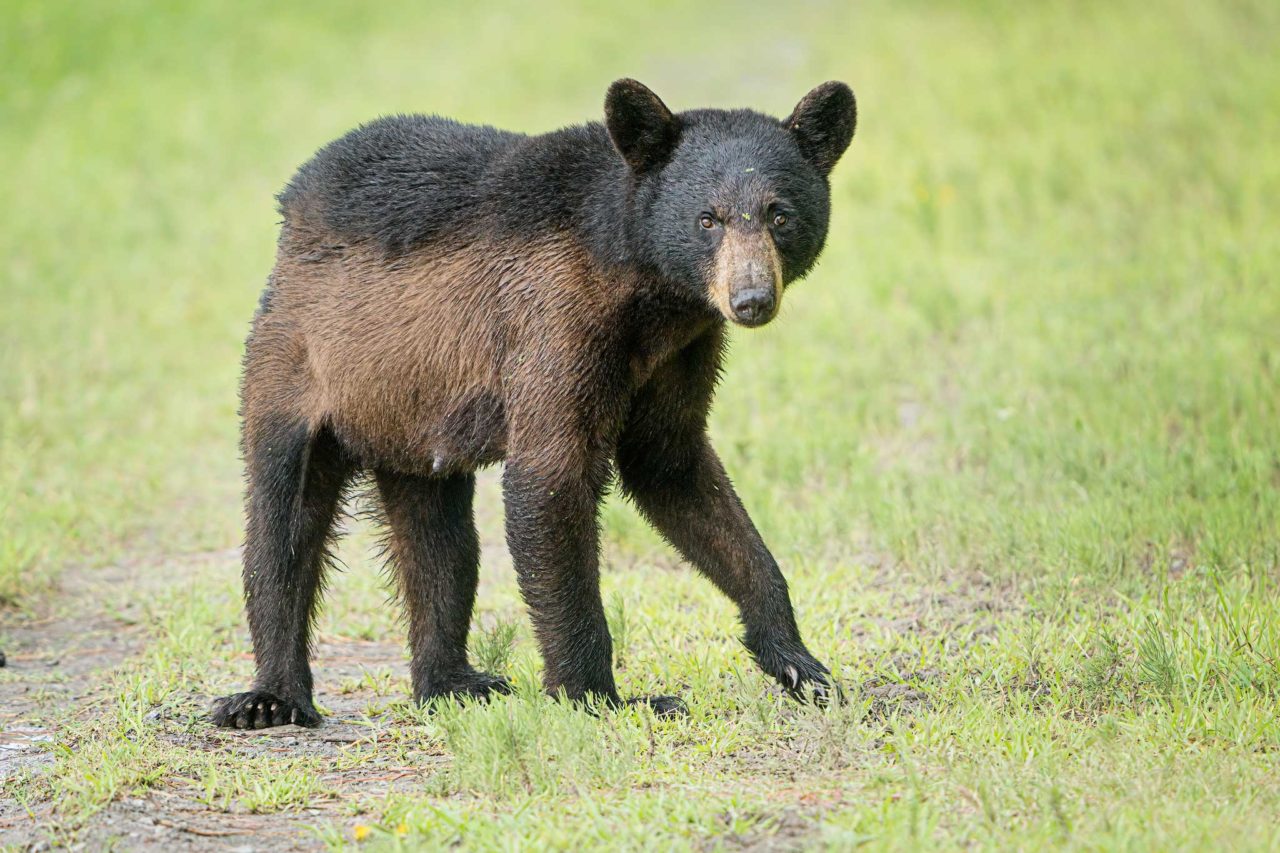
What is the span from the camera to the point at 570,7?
23.0m

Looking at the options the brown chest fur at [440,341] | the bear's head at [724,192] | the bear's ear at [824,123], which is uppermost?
the bear's ear at [824,123]

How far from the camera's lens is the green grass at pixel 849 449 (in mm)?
4281

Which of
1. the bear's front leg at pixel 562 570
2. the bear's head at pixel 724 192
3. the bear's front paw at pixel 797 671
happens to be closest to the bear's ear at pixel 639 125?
the bear's head at pixel 724 192

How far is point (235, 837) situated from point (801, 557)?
347cm

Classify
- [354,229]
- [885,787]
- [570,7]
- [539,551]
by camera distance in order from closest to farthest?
1. [885,787]
2. [539,551]
3. [354,229]
4. [570,7]

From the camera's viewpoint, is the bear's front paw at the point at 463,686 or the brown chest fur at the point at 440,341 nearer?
the brown chest fur at the point at 440,341

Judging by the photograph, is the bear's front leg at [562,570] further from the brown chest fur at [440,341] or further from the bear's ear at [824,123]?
the bear's ear at [824,123]

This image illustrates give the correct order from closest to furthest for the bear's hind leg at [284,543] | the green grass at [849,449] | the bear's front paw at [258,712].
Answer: the green grass at [849,449] → the bear's front paw at [258,712] → the bear's hind leg at [284,543]

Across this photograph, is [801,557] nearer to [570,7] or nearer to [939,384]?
[939,384]

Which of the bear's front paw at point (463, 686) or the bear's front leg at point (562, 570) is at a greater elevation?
the bear's front leg at point (562, 570)

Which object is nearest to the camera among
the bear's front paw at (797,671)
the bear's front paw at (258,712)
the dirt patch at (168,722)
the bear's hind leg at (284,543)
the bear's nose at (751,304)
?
the dirt patch at (168,722)

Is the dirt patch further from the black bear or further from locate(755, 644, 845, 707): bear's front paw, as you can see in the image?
locate(755, 644, 845, 707): bear's front paw

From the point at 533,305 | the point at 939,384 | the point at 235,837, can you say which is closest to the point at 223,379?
the point at 939,384

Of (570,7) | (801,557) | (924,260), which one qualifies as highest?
(570,7)
